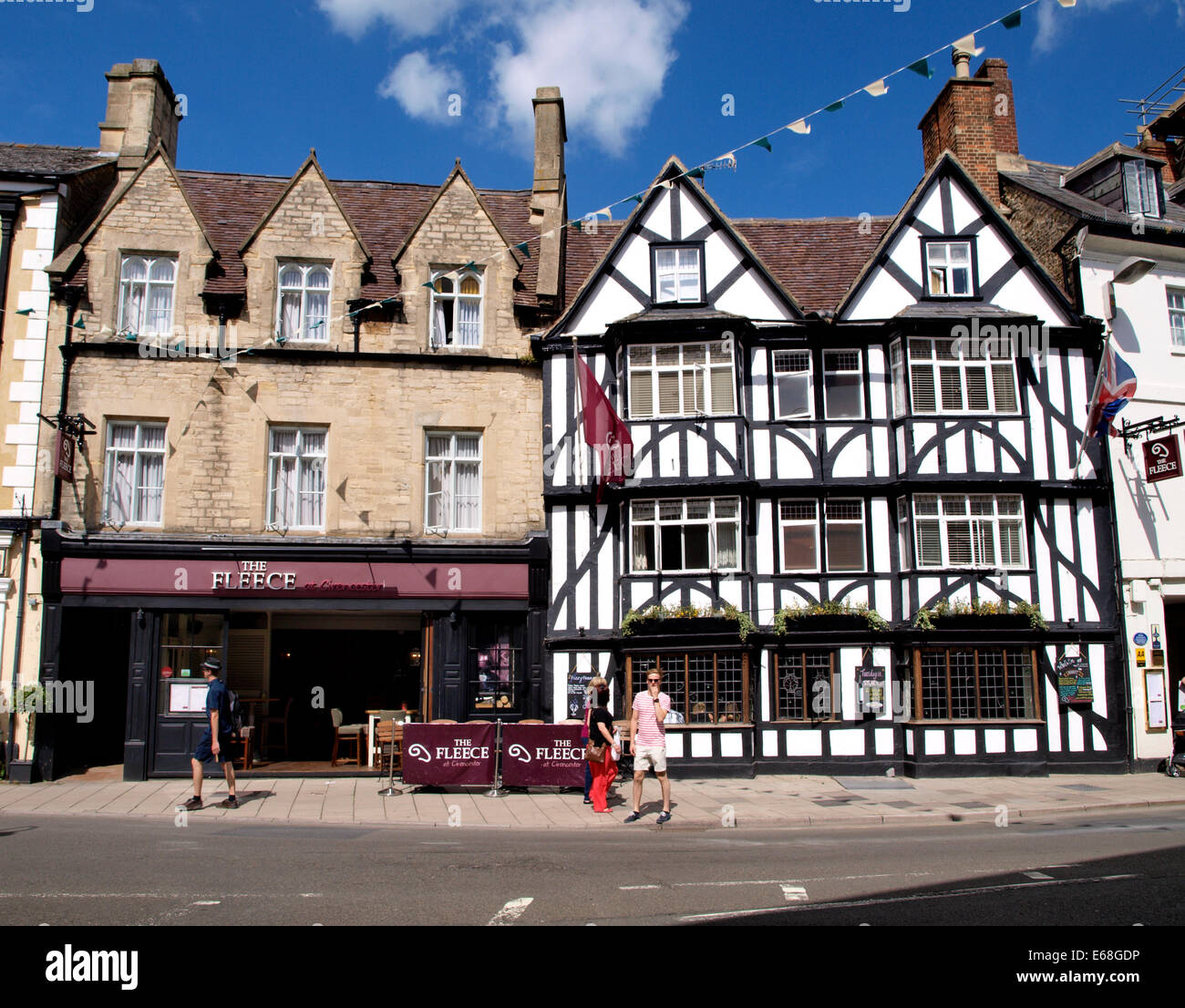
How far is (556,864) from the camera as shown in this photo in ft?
30.0

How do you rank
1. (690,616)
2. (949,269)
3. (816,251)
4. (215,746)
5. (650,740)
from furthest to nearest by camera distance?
(816,251) < (949,269) < (690,616) < (215,746) < (650,740)

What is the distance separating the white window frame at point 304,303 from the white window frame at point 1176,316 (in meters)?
17.3

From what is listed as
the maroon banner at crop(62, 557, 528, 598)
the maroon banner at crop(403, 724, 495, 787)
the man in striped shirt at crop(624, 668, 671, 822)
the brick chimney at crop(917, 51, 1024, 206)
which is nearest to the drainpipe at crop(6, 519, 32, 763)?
the maroon banner at crop(62, 557, 528, 598)

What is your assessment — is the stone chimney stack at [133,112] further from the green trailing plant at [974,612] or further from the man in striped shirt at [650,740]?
the green trailing plant at [974,612]

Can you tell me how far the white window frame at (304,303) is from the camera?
18.3m

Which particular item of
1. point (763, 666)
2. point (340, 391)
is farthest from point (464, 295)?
point (763, 666)

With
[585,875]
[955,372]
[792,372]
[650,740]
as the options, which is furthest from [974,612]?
[585,875]

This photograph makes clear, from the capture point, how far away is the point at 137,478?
17.4 m

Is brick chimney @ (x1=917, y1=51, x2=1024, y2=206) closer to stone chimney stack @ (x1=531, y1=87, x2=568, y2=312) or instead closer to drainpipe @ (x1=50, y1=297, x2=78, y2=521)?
stone chimney stack @ (x1=531, y1=87, x2=568, y2=312)

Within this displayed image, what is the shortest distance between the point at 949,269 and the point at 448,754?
1381 cm

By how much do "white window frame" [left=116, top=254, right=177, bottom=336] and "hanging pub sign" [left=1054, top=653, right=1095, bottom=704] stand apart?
18.2 meters

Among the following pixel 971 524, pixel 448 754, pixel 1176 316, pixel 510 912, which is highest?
pixel 1176 316

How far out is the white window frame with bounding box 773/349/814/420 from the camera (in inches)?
730

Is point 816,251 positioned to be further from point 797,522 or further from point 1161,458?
point 1161,458
